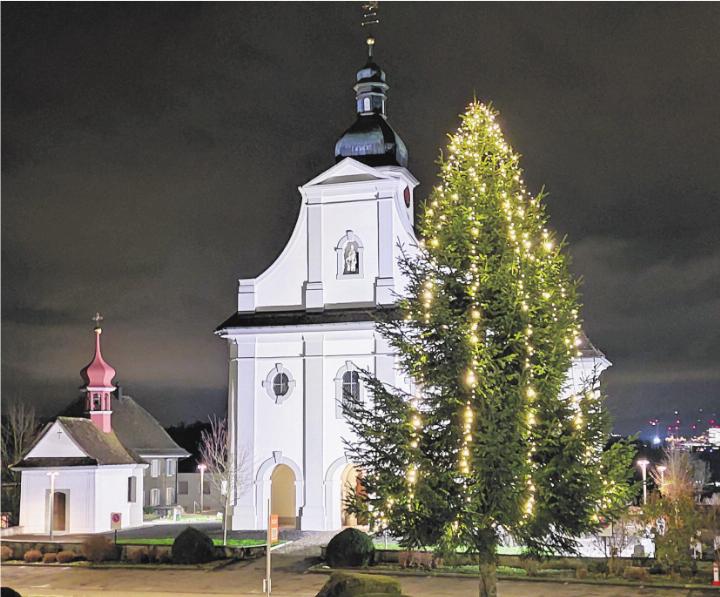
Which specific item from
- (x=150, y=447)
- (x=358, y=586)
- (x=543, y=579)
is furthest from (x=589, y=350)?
(x=358, y=586)

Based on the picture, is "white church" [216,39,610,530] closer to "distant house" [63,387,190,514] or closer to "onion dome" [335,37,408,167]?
"onion dome" [335,37,408,167]

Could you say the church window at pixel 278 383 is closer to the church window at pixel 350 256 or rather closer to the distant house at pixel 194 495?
the church window at pixel 350 256

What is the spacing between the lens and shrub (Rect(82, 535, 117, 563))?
34469 millimetres

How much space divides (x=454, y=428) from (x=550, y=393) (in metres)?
2.02

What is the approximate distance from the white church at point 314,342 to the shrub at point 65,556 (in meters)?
8.01

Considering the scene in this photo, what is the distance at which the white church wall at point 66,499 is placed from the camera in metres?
44.7

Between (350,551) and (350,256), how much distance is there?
47.1 feet

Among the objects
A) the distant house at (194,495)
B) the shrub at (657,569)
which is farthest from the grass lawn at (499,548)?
the distant house at (194,495)

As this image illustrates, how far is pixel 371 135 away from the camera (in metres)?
45.2

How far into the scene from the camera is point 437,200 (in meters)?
21.7

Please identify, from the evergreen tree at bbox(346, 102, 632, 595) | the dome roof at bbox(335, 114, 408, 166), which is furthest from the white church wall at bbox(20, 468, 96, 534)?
the evergreen tree at bbox(346, 102, 632, 595)

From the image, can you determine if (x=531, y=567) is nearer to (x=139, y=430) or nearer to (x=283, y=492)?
(x=283, y=492)

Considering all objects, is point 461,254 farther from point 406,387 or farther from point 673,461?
point 673,461

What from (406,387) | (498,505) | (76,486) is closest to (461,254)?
(498,505)
